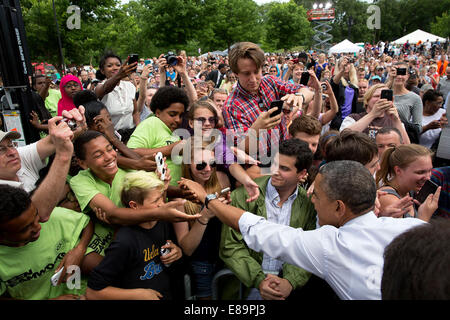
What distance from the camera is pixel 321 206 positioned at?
75.1 inches

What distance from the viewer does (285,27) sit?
37062mm

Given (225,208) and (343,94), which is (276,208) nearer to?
(225,208)

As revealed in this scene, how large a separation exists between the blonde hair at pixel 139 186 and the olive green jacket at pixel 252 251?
2.21ft

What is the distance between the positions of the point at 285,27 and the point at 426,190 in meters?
38.8

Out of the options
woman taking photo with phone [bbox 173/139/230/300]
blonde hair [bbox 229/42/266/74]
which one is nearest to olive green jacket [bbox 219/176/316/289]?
woman taking photo with phone [bbox 173/139/230/300]

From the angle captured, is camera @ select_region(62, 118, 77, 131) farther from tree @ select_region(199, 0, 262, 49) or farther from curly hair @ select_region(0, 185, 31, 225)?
tree @ select_region(199, 0, 262, 49)

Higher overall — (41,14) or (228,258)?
(41,14)

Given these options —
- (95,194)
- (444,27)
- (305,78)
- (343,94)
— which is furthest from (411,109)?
(444,27)

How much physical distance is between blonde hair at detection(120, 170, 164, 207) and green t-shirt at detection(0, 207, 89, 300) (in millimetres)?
366

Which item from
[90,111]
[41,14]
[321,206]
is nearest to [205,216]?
[321,206]

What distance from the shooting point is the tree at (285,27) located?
121 ft

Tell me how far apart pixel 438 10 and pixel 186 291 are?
232 feet

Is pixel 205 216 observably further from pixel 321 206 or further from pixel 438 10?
pixel 438 10

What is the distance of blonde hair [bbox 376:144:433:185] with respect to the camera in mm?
2500
